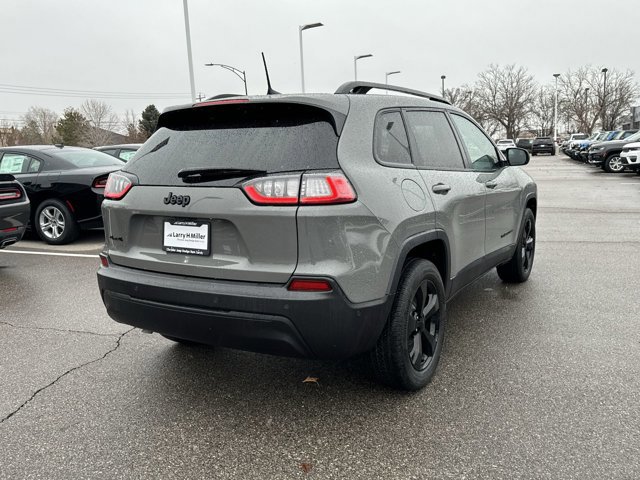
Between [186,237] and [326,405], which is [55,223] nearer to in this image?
[186,237]

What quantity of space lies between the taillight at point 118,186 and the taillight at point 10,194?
154 inches

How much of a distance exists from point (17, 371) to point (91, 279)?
247 cm

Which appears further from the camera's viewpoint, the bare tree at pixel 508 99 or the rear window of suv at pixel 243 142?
the bare tree at pixel 508 99

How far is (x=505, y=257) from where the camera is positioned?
459cm

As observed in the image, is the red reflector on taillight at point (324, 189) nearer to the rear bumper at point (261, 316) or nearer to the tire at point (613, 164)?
the rear bumper at point (261, 316)

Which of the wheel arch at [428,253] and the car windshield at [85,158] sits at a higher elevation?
the car windshield at [85,158]

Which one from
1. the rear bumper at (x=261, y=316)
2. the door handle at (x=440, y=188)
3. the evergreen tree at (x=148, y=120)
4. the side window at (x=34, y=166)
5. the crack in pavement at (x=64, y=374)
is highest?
the evergreen tree at (x=148, y=120)

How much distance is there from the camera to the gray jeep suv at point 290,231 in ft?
8.07

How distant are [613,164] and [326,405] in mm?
22426

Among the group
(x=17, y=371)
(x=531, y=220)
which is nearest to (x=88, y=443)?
(x=17, y=371)

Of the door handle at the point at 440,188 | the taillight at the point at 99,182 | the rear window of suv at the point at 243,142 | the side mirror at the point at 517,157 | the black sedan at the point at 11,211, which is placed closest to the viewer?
the rear window of suv at the point at 243,142

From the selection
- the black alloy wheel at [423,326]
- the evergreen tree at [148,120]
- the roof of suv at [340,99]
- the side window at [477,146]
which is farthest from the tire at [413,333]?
the evergreen tree at [148,120]

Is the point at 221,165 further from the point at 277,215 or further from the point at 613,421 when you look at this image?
the point at 613,421

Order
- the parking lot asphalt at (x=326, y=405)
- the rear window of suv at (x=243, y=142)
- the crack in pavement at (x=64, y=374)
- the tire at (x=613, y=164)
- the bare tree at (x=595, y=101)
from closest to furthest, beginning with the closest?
the parking lot asphalt at (x=326, y=405)
the rear window of suv at (x=243, y=142)
the crack in pavement at (x=64, y=374)
the tire at (x=613, y=164)
the bare tree at (x=595, y=101)
